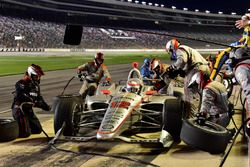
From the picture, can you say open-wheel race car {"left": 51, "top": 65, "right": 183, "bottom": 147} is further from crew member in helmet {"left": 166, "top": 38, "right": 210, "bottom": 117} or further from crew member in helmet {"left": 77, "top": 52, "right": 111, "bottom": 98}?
crew member in helmet {"left": 77, "top": 52, "right": 111, "bottom": 98}

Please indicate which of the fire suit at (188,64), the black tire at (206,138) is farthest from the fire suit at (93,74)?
the black tire at (206,138)

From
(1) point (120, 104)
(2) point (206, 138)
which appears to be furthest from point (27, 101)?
(2) point (206, 138)

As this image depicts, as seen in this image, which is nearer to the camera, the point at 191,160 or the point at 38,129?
the point at 191,160

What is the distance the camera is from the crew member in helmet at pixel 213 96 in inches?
256

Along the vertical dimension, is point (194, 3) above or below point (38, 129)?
above

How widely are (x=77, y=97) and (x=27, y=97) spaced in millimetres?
920

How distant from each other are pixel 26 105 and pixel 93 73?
11.3 feet

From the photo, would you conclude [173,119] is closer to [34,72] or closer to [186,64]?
[186,64]

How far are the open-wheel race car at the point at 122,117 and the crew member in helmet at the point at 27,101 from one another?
60 centimetres

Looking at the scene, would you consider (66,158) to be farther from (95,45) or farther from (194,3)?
(194,3)

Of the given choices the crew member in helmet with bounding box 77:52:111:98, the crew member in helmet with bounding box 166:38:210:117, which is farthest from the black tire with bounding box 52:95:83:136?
the crew member in helmet with bounding box 77:52:111:98

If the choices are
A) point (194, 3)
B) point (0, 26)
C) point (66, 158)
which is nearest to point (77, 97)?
point (66, 158)

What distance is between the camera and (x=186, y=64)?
24.6 ft

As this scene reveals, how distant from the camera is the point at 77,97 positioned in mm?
7422
